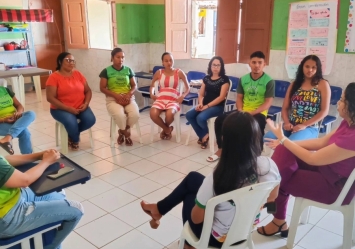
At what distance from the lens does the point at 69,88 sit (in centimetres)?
358

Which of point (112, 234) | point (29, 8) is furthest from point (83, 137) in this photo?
point (29, 8)

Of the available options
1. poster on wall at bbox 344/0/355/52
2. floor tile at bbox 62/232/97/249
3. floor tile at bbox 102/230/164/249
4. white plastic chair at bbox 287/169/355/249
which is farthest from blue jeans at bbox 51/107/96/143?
poster on wall at bbox 344/0/355/52

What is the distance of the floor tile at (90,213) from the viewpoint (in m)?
2.39

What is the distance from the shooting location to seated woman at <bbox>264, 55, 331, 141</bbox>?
2926mm

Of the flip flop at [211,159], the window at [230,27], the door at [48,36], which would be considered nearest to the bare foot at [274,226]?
the flip flop at [211,159]

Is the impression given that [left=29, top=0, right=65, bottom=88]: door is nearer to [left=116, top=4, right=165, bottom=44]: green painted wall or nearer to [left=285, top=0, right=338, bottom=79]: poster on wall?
[left=116, top=4, right=165, bottom=44]: green painted wall

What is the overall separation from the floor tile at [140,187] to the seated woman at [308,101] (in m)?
1.18

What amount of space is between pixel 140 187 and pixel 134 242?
0.77 meters

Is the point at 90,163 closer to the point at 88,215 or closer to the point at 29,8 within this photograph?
the point at 88,215

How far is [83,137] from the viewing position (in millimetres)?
4176

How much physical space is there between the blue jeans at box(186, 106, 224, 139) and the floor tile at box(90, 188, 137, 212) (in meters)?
1.32

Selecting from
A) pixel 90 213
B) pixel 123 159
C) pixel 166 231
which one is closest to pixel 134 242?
pixel 166 231

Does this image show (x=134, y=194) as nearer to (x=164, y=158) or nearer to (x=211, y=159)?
(x=164, y=158)

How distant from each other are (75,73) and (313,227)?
2835mm
